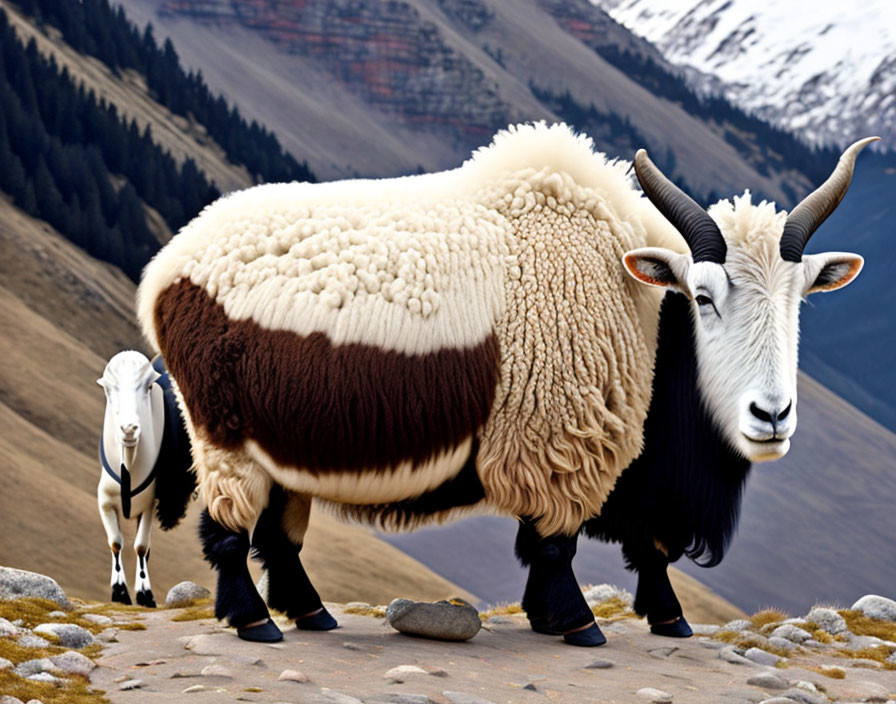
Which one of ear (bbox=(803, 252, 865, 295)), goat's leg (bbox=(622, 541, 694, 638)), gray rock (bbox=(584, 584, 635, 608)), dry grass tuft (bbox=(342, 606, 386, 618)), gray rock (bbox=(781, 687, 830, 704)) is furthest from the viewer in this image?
gray rock (bbox=(584, 584, 635, 608))

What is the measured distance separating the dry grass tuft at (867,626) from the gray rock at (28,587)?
21.2 feet

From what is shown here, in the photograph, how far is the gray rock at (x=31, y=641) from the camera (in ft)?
23.6

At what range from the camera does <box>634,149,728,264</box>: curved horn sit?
7.90 meters

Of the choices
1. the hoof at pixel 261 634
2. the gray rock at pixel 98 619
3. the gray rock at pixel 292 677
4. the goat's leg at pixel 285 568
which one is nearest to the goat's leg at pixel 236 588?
the hoof at pixel 261 634

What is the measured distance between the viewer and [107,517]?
10.3m

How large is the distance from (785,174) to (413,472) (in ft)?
611

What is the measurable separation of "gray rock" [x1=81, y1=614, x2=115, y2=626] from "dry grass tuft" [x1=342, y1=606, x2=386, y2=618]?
6.10 ft

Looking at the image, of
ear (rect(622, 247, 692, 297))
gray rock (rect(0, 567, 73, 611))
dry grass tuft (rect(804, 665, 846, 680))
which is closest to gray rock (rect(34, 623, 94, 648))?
gray rock (rect(0, 567, 73, 611))

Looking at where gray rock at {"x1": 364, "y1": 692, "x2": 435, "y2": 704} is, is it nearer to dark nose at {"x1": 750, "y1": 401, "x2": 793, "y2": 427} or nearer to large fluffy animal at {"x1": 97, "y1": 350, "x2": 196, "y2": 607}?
dark nose at {"x1": 750, "y1": 401, "x2": 793, "y2": 427}

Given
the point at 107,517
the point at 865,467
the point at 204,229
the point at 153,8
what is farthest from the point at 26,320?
the point at 153,8

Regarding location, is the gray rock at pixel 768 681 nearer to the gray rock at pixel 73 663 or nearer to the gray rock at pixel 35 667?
the gray rock at pixel 73 663

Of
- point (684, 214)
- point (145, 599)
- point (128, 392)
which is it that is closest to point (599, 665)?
point (684, 214)

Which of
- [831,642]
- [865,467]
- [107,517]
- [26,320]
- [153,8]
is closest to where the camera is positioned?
[831,642]

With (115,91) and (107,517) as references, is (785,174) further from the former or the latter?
(107,517)
